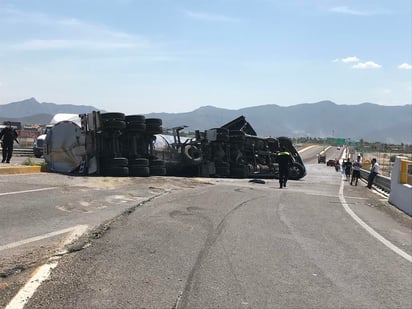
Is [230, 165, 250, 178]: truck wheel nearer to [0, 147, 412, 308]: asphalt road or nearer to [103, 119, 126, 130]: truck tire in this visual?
[103, 119, 126, 130]: truck tire

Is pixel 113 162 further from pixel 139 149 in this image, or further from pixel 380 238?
pixel 380 238

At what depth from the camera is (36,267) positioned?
571 centimetres

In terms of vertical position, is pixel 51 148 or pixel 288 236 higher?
pixel 51 148

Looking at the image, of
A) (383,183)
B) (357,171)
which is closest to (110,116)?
(383,183)

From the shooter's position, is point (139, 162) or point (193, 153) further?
point (193, 153)

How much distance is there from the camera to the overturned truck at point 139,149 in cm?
1833

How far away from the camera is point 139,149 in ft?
65.7

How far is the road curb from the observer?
15648 mm

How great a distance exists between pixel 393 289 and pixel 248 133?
69.3 ft

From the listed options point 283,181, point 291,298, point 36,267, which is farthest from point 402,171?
point 36,267

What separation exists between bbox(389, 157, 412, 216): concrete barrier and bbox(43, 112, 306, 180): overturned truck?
27.2 feet

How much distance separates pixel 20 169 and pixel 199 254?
1109 centimetres

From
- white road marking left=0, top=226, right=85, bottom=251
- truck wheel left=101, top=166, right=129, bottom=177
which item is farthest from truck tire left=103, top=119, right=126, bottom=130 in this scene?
white road marking left=0, top=226, right=85, bottom=251

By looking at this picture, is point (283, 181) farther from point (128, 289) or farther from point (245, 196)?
point (128, 289)
